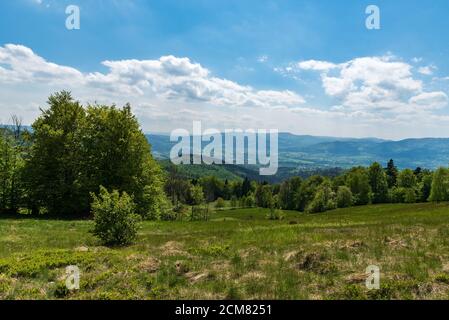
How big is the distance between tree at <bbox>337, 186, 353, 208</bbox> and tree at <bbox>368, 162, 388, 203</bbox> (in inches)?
403

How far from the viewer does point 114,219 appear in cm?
2259

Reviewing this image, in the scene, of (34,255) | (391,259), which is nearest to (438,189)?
(391,259)

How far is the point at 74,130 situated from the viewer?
50281 mm

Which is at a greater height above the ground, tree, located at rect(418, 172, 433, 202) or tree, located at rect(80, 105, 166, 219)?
tree, located at rect(80, 105, 166, 219)

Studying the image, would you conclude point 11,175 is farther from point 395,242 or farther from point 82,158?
point 395,242

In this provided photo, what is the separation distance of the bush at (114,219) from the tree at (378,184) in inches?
4942

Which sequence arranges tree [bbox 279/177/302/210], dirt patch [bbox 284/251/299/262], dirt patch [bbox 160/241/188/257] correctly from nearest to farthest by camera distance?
dirt patch [bbox 284/251/299/262], dirt patch [bbox 160/241/188/257], tree [bbox 279/177/302/210]

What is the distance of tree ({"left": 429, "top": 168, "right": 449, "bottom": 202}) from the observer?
104062 mm

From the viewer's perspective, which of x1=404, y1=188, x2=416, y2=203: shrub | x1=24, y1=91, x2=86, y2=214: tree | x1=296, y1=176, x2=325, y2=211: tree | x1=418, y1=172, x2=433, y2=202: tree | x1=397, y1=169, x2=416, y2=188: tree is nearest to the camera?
x1=24, y1=91, x2=86, y2=214: tree

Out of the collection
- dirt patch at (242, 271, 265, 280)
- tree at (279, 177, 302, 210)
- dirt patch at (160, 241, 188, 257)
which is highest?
dirt patch at (242, 271, 265, 280)

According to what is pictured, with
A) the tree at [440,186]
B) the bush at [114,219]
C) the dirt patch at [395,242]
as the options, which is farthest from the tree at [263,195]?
the dirt patch at [395,242]

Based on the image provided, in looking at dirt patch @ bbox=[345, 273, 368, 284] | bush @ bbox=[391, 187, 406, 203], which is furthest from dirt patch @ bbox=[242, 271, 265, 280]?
bush @ bbox=[391, 187, 406, 203]

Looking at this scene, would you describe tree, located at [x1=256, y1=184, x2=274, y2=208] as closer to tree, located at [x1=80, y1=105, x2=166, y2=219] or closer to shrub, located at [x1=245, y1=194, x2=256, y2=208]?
shrub, located at [x1=245, y1=194, x2=256, y2=208]
